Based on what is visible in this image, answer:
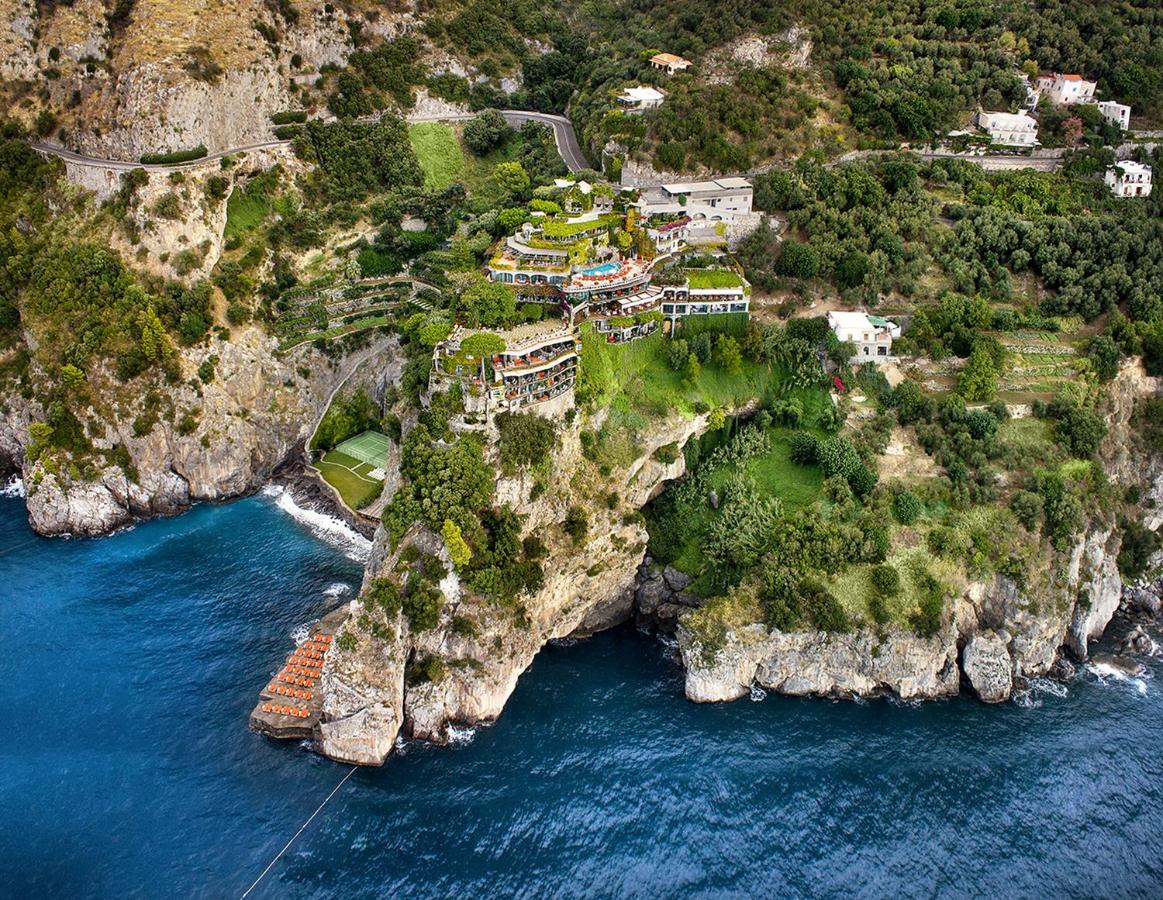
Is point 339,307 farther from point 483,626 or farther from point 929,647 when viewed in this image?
point 929,647

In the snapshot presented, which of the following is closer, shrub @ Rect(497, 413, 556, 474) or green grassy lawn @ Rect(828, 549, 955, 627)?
green grassy lawn @ Rect(828, 549, 955, 627)

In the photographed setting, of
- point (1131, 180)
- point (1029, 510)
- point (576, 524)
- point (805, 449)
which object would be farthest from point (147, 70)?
point (1131, 180)

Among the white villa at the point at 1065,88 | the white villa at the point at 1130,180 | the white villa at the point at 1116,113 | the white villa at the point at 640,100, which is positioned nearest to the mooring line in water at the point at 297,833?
the white villa at the point at 640,100

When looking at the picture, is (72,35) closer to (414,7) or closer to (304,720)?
(414,7)

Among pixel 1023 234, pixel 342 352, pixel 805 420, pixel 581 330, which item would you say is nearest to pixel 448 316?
pixel 581 330

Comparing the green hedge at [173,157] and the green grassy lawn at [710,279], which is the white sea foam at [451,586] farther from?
the green hedge at [173,157]

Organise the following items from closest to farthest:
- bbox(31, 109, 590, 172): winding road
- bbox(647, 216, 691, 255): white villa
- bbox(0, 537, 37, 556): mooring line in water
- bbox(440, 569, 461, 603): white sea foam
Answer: bbox(440, 569, 461, 603): white sea foam, bbox(0, 537, 37, 556): mooring line in water, bbox(647, 216, 691, 255): white villa, bbox(31, 109, 590, 172): winding road

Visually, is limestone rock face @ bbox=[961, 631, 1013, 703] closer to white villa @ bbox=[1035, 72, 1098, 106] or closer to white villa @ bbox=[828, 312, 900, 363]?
Answer: white villa @ bbox=[828, 312, 900, 363]

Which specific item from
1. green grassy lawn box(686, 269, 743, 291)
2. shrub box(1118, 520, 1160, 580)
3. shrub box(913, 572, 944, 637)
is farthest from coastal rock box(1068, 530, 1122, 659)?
green grassy lawn box(686, 269, 743, 291)
